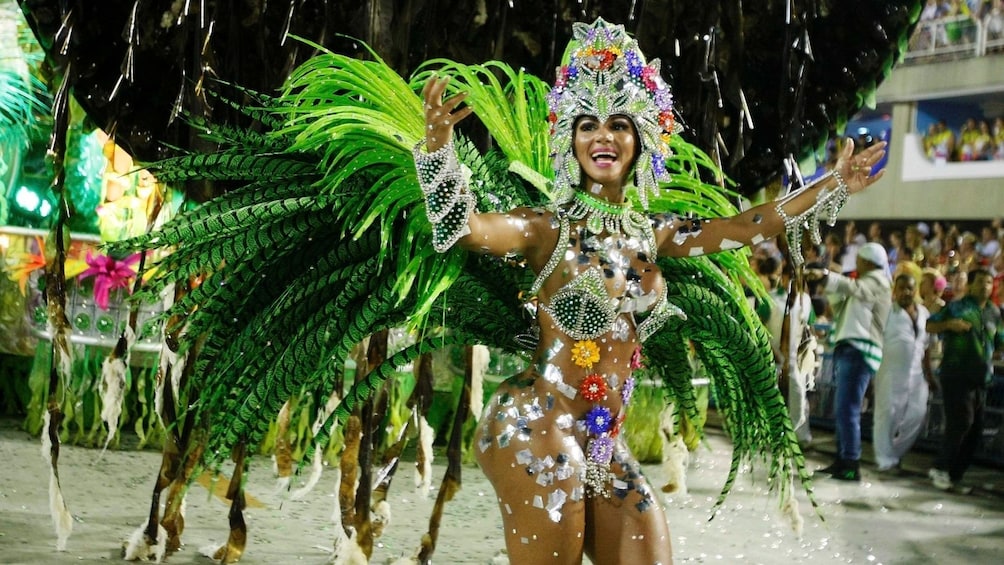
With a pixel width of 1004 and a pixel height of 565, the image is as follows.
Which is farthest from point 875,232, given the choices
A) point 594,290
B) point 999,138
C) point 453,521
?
point 594,290

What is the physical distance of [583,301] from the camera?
1653mm

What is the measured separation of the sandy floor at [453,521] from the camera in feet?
9.40

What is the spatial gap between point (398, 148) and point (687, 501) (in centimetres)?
243

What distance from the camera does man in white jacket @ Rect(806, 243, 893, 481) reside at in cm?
439

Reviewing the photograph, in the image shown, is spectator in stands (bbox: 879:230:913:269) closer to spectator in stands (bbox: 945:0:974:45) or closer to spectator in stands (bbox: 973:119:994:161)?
spectator in stands (bbox: 973:119:994:161)

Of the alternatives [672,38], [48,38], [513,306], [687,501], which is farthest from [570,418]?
[687,501]

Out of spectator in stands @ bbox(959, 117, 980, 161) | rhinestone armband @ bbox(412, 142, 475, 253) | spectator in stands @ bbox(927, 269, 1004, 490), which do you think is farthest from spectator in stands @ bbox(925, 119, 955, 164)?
rhinestone armband @ bbox(412, 142, 475, 253)

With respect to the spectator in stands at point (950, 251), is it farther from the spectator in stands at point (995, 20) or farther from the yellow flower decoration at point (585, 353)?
the yellow flower decoration at point (585, 353)

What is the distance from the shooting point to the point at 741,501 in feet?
12.6

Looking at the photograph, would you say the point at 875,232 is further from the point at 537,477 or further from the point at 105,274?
the point at 537,477

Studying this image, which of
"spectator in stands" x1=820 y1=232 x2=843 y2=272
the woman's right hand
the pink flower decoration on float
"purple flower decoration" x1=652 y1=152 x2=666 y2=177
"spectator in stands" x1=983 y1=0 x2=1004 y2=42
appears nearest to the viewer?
the woman's right hand

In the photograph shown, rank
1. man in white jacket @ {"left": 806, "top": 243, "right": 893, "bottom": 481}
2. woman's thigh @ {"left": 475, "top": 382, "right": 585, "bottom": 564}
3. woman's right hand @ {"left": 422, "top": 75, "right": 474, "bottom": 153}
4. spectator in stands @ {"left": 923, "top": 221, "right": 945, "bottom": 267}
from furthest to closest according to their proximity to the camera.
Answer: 1. spectator in stands @ {"left": 923, "top": 221, "right": 945, "bottom": 267}
2. man in white jacket @ {"left": 806, "top": 243, "right": 893, "bottom": 481}
3. woman's thigh @ {"left": 475, "top": 382, "right": 585, "bottom": 564}
4. woman's right hand @ {"left": 422, "top": 75, "right": 474, "bottom": 153}

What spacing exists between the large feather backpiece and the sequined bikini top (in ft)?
0.47

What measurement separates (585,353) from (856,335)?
3.08 metres
